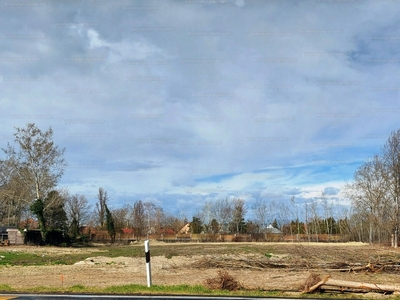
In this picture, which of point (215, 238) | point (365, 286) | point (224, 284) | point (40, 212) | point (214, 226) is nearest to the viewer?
point (365, 286)

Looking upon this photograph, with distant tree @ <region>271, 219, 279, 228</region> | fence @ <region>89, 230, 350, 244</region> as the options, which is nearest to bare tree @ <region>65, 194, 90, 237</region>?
fence @ <region>89, 230, 350, 244</region>

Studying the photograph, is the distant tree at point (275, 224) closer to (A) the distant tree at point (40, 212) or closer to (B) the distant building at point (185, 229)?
(B) the distant building at point (185, 229)

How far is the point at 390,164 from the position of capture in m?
55.5

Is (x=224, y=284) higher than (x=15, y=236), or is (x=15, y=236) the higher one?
(x=224, y=284)

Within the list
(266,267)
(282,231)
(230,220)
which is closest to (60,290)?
(266,267)

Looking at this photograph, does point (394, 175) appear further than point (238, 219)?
No

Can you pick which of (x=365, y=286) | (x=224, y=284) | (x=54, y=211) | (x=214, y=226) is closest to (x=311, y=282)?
(x=365, y=286)

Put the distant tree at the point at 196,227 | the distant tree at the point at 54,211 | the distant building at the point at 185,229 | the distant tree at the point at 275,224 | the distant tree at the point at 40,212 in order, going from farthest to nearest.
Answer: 1. the distant building at the point at 185,229
2. the distant tree at the point at 275,224
3. the distant tree at the point at 196,227
4. the distant tree at the point at 54,211
5. the distant tree at the point at 40,212

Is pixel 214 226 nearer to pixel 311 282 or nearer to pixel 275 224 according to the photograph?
pixel 275 224

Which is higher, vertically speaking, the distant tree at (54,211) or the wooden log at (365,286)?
the distant tree at (54,211)

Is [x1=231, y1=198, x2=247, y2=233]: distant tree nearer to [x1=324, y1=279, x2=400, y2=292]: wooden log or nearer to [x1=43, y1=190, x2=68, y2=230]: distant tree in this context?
[x1=43, y1=190, x2=68, y2=230]: distant tree

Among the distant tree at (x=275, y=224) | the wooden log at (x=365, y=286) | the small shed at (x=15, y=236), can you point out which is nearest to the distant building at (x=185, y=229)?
the distant tree at (x=275, y=224)

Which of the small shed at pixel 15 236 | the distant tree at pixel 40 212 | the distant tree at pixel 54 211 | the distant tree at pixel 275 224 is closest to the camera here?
the small shed at pixel 15 236

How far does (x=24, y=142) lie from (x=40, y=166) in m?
3.79
